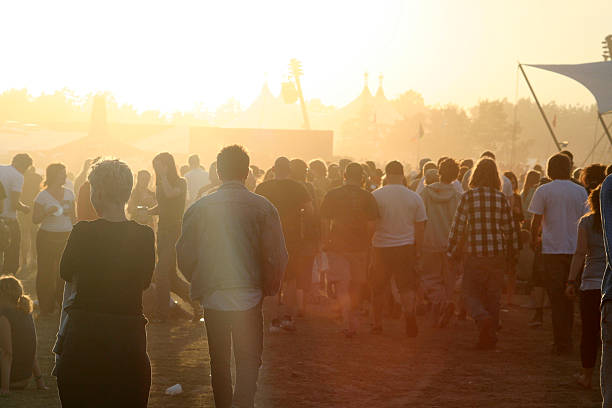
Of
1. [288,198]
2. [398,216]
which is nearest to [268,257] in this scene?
[288,198]

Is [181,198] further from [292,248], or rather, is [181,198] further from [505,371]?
[505,371]

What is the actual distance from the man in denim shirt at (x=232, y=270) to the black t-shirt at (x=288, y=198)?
13.7 feet

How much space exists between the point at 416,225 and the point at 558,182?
1705 millimetres

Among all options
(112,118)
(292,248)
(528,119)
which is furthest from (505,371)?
(112,118)

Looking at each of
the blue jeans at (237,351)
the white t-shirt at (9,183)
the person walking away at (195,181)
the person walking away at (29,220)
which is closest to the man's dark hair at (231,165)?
the blue jeans at (237,351)

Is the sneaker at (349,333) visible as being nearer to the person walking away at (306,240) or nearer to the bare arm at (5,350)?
the person walking away at (306,240)

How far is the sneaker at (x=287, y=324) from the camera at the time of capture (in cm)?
1080

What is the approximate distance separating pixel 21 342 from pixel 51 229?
4.07 meters

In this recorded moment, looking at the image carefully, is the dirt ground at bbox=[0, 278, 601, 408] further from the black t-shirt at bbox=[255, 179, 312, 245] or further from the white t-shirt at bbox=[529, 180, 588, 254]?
the black t-shirt at bbox=[255, 179, 312, 245]

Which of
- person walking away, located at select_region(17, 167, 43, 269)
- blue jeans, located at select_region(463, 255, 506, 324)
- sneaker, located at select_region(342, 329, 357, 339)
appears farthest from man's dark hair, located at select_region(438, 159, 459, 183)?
person walking away, located at select_region(17, 167, 43, 269)

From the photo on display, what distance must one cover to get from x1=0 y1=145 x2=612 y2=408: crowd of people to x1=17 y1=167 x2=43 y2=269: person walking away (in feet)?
9.01

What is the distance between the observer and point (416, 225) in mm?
10602

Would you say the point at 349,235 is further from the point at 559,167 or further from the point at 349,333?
the point at 559,167

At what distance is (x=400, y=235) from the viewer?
10492 mm
